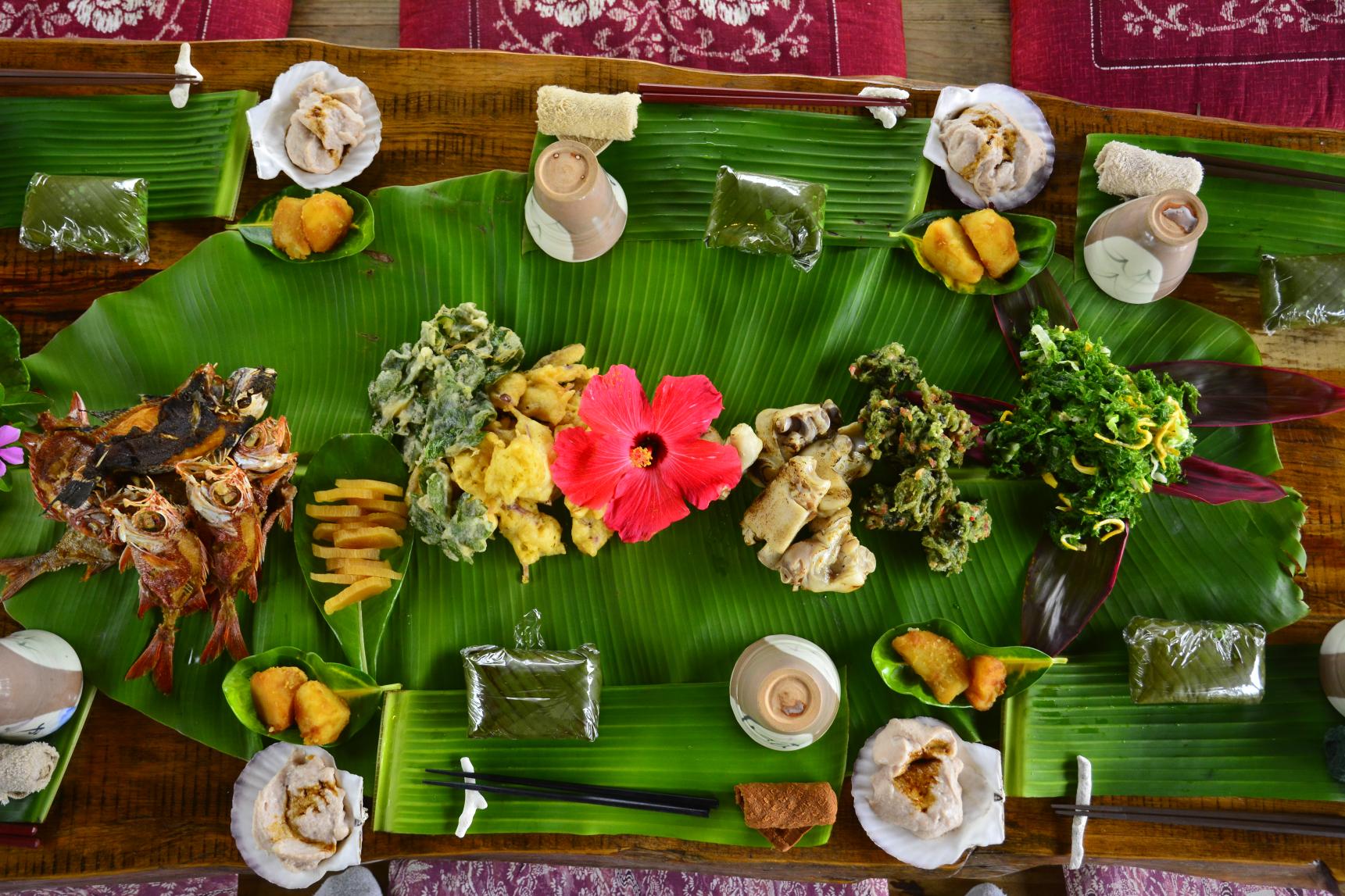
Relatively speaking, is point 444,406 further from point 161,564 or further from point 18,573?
point 18,573

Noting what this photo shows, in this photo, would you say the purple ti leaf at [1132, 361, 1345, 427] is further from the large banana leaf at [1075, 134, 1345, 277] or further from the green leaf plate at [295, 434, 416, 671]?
the green leaf plate at [295, 434, 416, 671]

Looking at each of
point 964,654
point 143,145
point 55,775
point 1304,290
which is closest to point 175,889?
point 55,775

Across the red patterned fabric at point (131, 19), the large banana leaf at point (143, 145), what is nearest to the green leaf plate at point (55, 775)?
the large banana leaf at point (143, 145)

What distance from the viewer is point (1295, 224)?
8.26ft

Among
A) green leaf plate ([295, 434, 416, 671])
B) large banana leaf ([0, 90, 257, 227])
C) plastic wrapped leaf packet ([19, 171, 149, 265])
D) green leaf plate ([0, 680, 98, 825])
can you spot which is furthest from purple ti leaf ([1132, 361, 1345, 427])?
green leaf plate ([0, 680, 98, 825])

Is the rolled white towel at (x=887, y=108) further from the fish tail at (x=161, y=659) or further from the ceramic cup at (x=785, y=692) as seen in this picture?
the fish tail at (x=161, y=659)

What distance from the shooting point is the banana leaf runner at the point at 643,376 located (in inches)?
91.5

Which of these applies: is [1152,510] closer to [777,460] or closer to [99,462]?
[777,460]

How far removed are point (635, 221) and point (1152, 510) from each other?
1.60m

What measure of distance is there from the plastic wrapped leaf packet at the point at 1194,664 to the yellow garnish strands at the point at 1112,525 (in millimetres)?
255

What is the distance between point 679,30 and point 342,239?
5.10ft

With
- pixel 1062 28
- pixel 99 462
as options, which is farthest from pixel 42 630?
pixel 1062 28

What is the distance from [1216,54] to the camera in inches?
127

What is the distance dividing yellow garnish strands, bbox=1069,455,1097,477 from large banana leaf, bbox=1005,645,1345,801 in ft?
1.66
